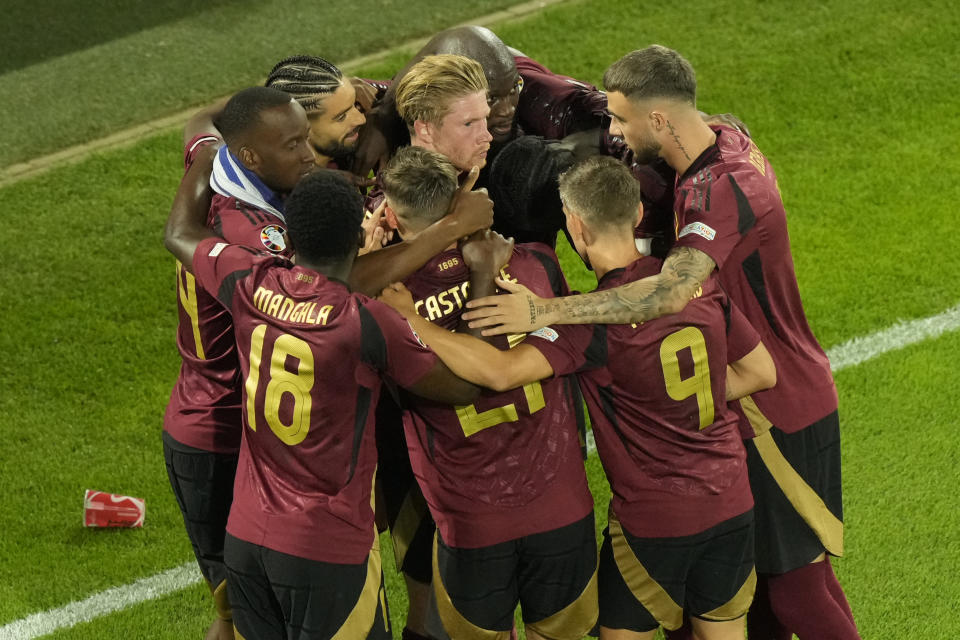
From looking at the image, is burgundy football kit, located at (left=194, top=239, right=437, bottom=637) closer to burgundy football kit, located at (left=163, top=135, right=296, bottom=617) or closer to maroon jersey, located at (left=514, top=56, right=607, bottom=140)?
burgundy football kit, located at (left=163, top=135, right=296, bottom=617)

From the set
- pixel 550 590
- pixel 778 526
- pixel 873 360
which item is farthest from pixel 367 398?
pixel 873 360

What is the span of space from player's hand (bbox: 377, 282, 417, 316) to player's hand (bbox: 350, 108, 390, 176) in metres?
1.04

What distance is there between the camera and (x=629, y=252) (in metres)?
3.96

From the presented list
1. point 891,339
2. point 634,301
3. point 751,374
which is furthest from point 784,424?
point 891,339

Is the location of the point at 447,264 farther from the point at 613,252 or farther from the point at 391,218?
the point at 613,252

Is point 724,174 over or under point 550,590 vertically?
over

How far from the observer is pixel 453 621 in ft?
13.5

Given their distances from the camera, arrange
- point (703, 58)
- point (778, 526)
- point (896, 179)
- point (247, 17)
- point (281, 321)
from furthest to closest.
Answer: point (247, 17)
point (703, 58)
point (896, 179)
point (778, 526)
point (281, 321)

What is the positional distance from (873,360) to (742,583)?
2.92 m

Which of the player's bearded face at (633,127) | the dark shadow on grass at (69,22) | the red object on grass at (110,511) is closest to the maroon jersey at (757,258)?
the player's bearded face at (633,127)

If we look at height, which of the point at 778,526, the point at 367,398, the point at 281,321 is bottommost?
the point at 778,526

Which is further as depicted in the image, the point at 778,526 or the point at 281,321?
the point at 778,526

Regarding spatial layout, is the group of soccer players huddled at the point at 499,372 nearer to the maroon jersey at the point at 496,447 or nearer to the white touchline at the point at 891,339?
the maroon jersey at the point at 496,447

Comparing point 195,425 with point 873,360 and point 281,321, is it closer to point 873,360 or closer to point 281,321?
point 281,321
